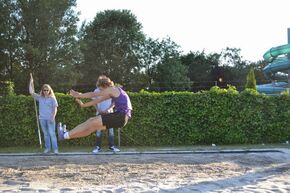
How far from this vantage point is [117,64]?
41.8m

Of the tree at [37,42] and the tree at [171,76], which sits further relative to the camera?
the tree at [171,76]

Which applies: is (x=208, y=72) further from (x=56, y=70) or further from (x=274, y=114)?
(x=274, y=114)

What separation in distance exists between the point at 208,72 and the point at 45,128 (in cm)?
5012

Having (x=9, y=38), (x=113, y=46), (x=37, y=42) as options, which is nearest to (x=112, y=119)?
(x=37, y=42)

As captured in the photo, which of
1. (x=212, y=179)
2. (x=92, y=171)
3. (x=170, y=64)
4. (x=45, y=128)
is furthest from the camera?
(x=170, y=64)

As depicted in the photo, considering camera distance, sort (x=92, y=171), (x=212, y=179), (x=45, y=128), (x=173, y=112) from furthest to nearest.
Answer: (x=173, y=112), (x=45, y=128), (x=92, y=171), (x=212, y=179)

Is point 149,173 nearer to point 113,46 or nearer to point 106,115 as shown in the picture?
point 106,115

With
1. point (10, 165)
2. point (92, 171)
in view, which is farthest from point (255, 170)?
point (10, 165)

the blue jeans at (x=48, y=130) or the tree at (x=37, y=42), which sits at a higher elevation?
the tree at (x=37, y=42)

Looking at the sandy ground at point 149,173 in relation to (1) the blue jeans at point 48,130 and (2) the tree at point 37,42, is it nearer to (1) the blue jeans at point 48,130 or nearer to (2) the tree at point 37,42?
(1) the blue jeans at point 48,130

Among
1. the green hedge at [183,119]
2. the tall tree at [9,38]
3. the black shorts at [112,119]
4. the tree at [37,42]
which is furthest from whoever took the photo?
the tall tree at [9,38]

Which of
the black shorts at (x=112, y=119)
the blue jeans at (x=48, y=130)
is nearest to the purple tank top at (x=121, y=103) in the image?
the black shorts at (x=112, y=119)

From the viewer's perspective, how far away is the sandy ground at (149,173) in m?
7.15

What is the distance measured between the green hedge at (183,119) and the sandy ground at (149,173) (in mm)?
3154
